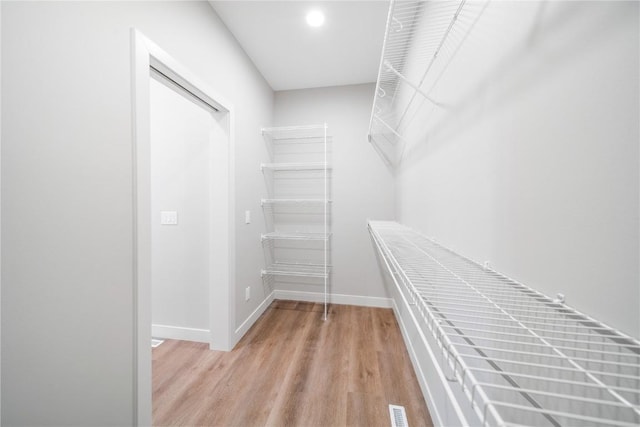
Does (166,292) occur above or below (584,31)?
below

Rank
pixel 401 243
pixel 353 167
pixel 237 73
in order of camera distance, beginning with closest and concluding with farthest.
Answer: pixel 401 243 < pixel 237 73 < pixel 353 167

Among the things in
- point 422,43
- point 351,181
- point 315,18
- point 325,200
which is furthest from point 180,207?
point 422,43

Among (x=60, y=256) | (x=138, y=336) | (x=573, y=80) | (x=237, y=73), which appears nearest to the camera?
(x=573, y=80)

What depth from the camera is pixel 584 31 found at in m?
0.46

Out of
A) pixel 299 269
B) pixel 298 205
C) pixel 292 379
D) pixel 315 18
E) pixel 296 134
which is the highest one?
pixel 315 18

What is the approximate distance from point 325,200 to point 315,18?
1544 mm

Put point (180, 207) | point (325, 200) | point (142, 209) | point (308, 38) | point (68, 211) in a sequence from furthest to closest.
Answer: point (325, 200), point (180, 207), point (308, 38), point (142, 209), point (68, 211)

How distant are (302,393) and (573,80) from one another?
182 centimetres

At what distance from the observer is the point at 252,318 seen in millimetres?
2324

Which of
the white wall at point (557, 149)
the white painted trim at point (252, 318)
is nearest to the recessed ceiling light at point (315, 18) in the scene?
the white wall at point (557, 149)

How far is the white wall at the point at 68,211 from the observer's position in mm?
741

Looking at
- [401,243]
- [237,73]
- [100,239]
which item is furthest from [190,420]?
[237,73]

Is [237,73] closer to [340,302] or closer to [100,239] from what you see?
[100,239]

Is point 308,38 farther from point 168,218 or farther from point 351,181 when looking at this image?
point 168,218
